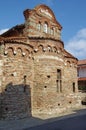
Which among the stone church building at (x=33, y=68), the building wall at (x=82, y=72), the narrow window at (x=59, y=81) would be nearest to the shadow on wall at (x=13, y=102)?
the stone church building at (x=33, y=68)

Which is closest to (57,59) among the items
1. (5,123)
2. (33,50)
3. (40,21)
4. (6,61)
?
(33,50)

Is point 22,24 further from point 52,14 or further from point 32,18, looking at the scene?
point 52,14

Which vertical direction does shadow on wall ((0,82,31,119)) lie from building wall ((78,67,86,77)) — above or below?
below

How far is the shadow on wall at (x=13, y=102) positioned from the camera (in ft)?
53.8

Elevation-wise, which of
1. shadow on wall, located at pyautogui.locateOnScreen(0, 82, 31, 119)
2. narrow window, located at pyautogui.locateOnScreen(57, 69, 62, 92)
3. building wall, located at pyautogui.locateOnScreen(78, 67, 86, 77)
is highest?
building wall, located at pyautogui.locateOnScreen(78, 67, 86, 77)

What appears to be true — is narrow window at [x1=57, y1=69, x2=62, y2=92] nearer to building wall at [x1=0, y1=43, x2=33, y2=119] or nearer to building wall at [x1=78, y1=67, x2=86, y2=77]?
building wall at [x1=0, y1=43, x2=33, y2=119]

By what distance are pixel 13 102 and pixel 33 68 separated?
12.2ft

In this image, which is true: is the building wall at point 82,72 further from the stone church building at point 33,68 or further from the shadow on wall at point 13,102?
the shadow on wall at point 13,102

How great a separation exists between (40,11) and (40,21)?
1026 mm

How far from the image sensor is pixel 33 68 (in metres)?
19.1

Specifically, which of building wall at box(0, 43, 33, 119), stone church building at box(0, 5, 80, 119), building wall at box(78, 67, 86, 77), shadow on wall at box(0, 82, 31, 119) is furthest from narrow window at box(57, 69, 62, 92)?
building wall at box(78, 67, 86, 77)

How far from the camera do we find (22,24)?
2094cm

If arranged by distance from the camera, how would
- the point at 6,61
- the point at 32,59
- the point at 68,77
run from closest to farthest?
the point at 6,61, the point at 32,59, the point at 68,77

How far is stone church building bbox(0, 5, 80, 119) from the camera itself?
1673 cm
